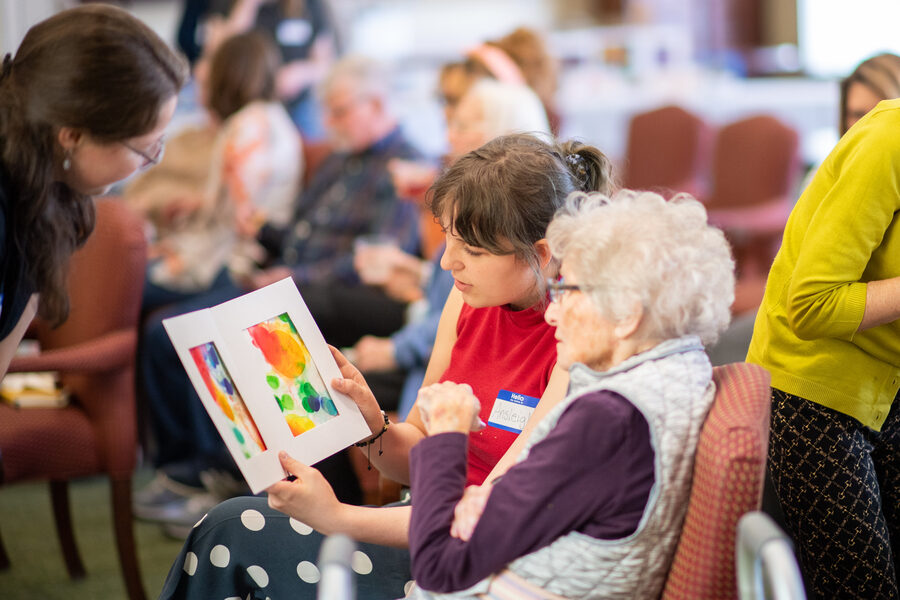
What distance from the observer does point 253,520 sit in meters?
1.58

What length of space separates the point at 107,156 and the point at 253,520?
30.0 inches

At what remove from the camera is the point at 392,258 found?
3195 millimetres

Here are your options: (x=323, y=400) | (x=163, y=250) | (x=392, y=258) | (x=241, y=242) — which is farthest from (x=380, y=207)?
(x=323, y=400)

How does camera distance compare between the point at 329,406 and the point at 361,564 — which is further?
the point at 361,564

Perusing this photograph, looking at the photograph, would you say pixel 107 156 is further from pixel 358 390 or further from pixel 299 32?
pixel 299 32

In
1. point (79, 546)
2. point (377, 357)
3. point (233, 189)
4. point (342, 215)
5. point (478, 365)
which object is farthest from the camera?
point (233, 189)

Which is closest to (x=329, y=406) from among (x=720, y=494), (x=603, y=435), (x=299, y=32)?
(x=603, y=435)

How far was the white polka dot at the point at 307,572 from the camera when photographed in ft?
5.16

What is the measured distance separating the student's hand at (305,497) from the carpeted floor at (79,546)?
147 cm

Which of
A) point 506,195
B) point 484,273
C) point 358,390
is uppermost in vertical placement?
point 506,195

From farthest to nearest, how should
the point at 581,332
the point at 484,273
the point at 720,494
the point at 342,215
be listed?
the point at 342,215, the point at 484,273, the point at 581,332, the point at 720,494

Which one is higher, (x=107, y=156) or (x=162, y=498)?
(x=107, y=156)

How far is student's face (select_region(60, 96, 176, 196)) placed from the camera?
70.1 inches

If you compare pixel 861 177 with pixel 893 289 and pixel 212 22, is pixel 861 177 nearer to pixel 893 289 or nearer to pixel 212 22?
pixel 893 289
